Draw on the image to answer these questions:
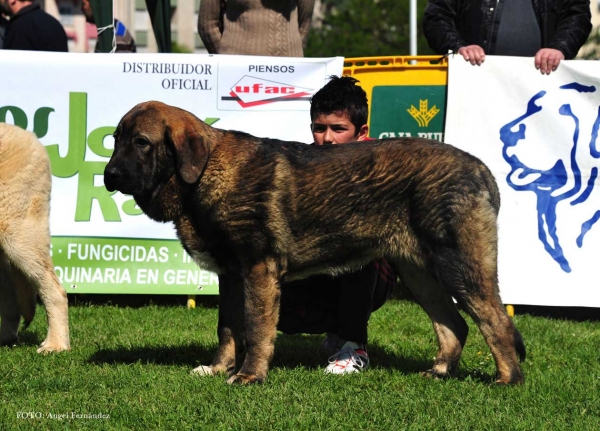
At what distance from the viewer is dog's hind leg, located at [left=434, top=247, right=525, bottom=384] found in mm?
4625

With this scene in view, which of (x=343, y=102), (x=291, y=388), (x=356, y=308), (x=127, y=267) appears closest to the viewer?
(x=291, y=388)

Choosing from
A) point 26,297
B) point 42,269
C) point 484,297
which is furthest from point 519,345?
point 26,297

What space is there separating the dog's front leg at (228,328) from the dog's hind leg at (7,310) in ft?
5.24

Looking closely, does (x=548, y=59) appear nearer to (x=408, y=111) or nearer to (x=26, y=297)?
(x=408, y=111)

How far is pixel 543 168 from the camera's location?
7164mm

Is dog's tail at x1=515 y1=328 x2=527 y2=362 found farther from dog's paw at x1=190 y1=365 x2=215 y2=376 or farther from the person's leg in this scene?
dog's paw at x1=190 y1=365 x2=215 y2=376

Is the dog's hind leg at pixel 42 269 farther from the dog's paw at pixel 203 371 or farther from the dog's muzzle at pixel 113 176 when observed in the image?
the dog's muzzle at pixel 113 176

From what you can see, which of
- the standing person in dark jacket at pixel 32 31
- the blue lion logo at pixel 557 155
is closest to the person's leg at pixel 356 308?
the blue lion logo at pixel 557 155

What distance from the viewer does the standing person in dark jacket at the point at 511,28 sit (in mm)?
7070

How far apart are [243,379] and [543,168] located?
3625mm

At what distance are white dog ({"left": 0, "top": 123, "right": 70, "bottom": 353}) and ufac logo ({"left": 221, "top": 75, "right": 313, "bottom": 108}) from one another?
1986mm

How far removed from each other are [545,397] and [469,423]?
0.68 m

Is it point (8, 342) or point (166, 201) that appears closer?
point (166, 201)

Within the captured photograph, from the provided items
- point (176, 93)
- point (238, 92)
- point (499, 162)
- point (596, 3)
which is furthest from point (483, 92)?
point (596, 3)
